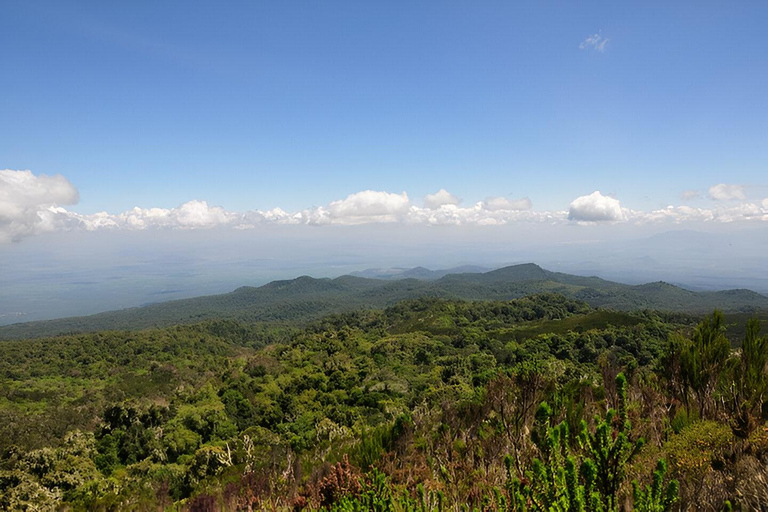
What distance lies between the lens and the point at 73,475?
2589 centimetres

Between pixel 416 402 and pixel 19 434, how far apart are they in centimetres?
3648

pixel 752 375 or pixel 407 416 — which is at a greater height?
pixel 752 375

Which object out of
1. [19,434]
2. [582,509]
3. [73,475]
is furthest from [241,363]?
[582,509]

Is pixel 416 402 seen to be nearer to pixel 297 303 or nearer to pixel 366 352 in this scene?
pixel 366 352

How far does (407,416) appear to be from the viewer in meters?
9.95

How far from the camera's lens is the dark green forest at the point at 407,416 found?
4102 millimetres

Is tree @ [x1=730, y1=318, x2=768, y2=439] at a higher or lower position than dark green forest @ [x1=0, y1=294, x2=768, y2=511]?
higher

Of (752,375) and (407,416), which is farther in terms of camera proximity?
(407,416)

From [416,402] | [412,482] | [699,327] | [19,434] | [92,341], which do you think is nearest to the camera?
[412,482]

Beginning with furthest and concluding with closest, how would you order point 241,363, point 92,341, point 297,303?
point 297,303 → point 92,341 → point 241,363

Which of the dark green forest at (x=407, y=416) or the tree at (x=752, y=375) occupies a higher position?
the tree at (x=752, y=375)

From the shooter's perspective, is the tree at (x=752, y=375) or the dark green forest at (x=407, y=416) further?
the tree at (x=752, y=375)

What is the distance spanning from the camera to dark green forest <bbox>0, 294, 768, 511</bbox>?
4102 millimetres

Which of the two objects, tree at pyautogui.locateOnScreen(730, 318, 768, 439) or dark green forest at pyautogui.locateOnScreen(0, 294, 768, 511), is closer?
dark green forest at pyautogui.locateOnScreen(0, 294, 768, 511)
